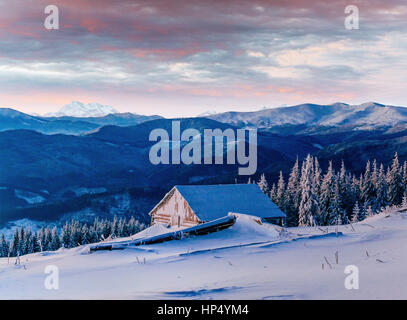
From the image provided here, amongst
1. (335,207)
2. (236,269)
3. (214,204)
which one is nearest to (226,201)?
(214,204)

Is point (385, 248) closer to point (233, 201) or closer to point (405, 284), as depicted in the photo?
point (405, 284)

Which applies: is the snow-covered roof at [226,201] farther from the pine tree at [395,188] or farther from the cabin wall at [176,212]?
the pine tree at [395,188]

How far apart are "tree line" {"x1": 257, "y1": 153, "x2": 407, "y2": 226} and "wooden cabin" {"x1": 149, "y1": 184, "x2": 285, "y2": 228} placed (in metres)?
12.3

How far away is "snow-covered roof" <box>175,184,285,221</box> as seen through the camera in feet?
131

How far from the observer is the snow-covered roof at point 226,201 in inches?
1575

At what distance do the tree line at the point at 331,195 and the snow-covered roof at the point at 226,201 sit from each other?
12.3 meters

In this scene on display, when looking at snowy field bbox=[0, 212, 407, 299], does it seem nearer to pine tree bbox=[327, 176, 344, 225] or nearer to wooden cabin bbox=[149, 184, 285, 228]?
wooden cabin bbox=[149, 184, 285, 228]

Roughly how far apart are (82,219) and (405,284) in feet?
467

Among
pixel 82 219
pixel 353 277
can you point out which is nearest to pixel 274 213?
pixel 353 277

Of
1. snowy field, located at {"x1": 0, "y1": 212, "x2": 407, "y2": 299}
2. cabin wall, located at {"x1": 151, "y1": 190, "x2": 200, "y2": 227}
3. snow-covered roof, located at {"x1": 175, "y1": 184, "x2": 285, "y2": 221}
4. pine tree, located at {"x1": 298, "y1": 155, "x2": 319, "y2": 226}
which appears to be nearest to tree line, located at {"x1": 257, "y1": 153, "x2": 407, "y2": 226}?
pine tree, located at {"x1": 298, "y1": 155, "x2": 319, "y2": 226}

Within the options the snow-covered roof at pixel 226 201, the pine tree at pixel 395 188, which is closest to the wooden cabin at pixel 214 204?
the snow-covered roof at pixel 226 201

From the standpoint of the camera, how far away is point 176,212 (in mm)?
43625
